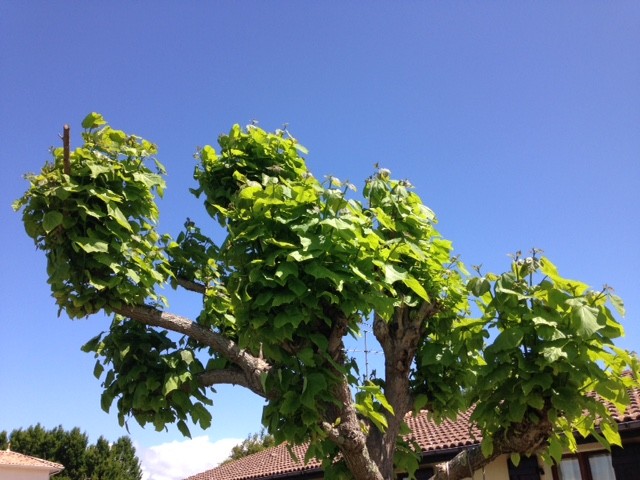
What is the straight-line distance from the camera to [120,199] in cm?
553

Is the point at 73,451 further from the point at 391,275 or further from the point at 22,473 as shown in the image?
the point at 391,275

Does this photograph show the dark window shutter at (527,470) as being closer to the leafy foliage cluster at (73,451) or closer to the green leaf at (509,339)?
the green leaf at (509,339)

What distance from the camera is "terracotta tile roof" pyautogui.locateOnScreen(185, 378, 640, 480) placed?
9.70 metres

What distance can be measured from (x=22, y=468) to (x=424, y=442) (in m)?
20.6

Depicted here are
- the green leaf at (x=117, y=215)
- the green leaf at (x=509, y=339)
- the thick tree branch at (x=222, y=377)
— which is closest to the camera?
the green leaf at (x=509, y=339)

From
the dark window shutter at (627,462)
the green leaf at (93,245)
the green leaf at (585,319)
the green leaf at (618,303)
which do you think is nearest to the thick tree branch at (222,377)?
the green leaf at (93,245)

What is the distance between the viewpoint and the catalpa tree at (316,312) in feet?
15.5

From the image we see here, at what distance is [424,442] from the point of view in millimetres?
11445

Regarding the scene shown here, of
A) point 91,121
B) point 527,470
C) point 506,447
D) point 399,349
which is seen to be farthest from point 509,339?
point 527,470

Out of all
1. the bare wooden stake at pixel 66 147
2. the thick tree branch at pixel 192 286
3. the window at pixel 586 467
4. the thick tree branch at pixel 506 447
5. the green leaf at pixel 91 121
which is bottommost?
the window at pixel 586 467

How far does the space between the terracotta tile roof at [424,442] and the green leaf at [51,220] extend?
4.31 meters

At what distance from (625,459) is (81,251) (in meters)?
8.48

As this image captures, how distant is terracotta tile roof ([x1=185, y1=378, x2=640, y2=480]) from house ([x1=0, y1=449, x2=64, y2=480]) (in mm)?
9395

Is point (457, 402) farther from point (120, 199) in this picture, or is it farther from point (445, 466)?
point (120, 199)
